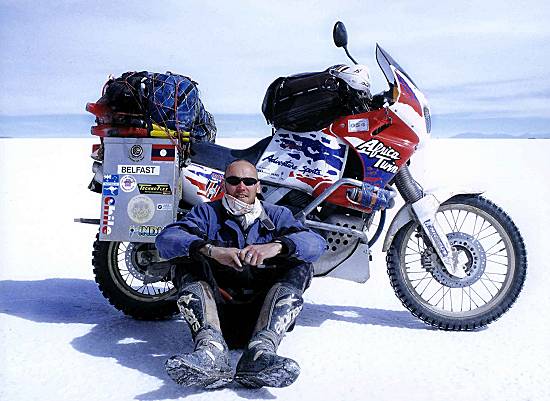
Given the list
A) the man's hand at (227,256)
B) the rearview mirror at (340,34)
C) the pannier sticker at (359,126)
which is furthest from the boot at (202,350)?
the rearview mirror at (340,34)

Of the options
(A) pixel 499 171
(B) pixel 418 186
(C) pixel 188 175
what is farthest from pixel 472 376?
(A) pixel 499 171

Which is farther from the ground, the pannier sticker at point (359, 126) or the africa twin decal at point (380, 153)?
the pannier sticker at point (359, 126)

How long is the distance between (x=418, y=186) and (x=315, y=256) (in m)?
1.30

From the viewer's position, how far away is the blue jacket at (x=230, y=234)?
151 inches

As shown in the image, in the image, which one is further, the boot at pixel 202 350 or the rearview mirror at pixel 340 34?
the rearview mirror at pixel 340 34

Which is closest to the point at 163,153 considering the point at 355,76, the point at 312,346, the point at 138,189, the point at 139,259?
the point at 138,189

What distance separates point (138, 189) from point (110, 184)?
0.64 ft

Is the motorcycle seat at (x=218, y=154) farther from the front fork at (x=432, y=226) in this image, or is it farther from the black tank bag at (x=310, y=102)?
the front fork at (x=432, y=226)

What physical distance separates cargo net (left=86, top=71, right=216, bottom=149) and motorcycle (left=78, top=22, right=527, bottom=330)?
7 centimetres

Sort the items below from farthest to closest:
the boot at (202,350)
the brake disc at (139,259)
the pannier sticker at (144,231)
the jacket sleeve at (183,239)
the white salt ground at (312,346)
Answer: the brake disc at (139,259) < the pannier sticker at (144,231) < the jacket sleeve at (183,239) < the white salt ground at (312,346) < the boot at (202,350)

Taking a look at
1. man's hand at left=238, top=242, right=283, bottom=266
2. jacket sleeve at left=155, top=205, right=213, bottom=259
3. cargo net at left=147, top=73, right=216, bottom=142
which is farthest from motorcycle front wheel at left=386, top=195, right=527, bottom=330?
cargo net at left=147, top=73, right=216, bottom=142

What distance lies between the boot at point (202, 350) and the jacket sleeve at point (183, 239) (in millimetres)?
200

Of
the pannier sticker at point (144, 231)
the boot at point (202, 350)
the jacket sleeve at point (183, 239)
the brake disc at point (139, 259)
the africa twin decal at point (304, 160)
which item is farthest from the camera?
the brake disc at point (139, 259)

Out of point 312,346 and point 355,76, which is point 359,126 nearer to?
point 355,76
